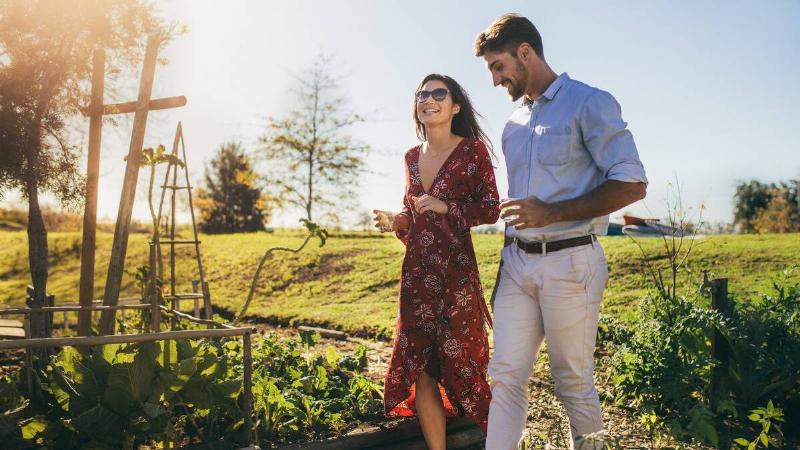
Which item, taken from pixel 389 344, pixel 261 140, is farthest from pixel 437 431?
pixel 261 140

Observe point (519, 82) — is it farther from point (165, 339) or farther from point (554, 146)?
point (165, 339)

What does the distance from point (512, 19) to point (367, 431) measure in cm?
236

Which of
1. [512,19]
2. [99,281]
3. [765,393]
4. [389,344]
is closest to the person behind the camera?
[512,19]

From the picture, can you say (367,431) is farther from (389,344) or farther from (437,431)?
(389,344)

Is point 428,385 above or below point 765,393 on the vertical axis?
above

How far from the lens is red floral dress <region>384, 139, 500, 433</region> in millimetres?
3691

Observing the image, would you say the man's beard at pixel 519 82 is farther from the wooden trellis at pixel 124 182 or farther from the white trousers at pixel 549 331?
the wooden trellis at pixel 124 182

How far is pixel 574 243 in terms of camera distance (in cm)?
273

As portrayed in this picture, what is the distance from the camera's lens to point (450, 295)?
3.69 metres

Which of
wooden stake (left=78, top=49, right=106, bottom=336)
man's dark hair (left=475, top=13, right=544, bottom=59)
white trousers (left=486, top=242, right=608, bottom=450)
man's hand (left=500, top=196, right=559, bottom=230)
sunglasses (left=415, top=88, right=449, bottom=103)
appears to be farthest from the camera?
wooden stake (left=78, top=49, right=106, bottom=336)

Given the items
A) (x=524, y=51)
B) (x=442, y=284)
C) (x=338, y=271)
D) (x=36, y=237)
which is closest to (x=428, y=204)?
(x=442, y=284)

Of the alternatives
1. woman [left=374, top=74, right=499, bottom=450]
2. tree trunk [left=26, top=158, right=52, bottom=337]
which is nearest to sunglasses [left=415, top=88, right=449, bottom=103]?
woman [left=374, top=74, right=499, bottom=450]

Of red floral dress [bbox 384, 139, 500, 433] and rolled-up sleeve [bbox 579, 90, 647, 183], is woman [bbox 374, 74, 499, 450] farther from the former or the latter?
rolled-up sleeve [bbox 579, 90, 647, 183]

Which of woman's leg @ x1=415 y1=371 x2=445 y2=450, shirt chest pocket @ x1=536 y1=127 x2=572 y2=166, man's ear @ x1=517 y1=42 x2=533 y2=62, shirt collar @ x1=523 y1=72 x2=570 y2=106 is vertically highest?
man's ear @ x1=517 y1=42 x2=533 y2=62
